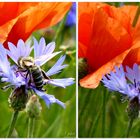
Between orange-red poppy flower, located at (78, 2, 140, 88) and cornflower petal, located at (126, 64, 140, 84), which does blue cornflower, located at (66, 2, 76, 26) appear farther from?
cornflower petal, located at (126, 64, 140, 84)

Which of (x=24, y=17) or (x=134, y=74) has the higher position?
(x=24, y=17)

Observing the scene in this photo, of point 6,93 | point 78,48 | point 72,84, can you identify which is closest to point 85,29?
point 78,48

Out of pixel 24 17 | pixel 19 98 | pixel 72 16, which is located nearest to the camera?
pixel 19 98

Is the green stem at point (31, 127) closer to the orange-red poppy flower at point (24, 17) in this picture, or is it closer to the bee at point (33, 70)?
the bee at point (33, 70)

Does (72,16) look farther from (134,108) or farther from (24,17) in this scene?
A: (134,108)

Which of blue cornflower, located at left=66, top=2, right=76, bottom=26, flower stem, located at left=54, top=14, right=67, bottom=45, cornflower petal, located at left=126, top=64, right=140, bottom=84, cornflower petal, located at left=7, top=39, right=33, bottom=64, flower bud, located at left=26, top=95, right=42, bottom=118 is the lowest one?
flower bud, located at left=26, top=95, right=42, bottom=118

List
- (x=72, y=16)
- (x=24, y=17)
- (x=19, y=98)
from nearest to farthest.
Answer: (x=19, y=98) < (x=24, y=17) < (x=72, y=16)

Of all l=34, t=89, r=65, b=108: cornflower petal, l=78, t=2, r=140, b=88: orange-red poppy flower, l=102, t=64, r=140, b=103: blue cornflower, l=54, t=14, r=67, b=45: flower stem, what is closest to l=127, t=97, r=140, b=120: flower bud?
l=102, t=64, r=140, b=103: blue cornflower

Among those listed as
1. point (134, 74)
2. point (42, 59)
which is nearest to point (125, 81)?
point (134, 74)
